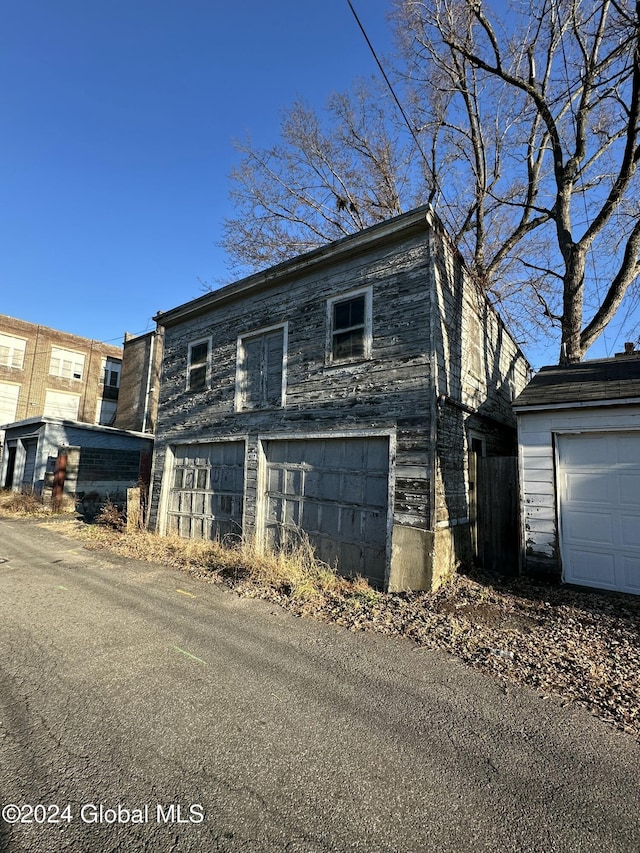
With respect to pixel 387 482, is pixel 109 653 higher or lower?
lower

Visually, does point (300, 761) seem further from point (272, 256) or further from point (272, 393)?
point (272, 256)

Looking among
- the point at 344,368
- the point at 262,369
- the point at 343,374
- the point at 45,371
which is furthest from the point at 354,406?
the point at 45,371

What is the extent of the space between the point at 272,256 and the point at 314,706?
16900 mm

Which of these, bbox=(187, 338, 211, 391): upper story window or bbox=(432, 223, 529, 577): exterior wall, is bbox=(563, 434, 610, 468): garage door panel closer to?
bbox=(432, 223, 529, 577): exterior wall

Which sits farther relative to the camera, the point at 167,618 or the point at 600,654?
the point at 167,618

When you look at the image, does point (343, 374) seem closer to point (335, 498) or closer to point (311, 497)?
point (335, 498)

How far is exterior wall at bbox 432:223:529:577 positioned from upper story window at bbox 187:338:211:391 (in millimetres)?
6102

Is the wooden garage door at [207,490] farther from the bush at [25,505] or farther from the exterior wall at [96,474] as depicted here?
the bush at [25,505]

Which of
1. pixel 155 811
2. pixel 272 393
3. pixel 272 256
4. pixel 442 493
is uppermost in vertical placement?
pixel 272 256

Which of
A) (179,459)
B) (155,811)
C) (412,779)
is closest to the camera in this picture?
(155,811)

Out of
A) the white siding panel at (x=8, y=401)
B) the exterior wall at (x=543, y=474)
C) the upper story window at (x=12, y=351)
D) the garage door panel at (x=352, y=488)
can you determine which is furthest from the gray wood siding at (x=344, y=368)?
the upper story window at (x=12, y=351)

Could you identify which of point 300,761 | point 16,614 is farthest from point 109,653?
point 300,761

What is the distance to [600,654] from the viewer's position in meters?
4.45

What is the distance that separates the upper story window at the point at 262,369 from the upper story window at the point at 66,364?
26421 millimetres
